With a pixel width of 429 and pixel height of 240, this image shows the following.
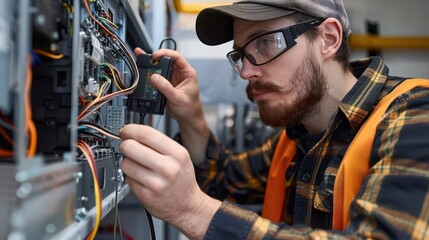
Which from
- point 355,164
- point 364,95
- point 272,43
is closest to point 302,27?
point 272,43

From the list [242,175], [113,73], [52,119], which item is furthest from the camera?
[242,175]

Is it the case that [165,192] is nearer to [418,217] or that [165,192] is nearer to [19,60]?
[19,60]

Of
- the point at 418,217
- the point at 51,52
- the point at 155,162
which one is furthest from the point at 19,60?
the point at 418,217

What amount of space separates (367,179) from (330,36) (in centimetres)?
49

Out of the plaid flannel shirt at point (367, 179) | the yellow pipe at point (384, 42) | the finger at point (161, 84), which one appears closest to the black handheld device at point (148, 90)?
the finger at point (161, 84)

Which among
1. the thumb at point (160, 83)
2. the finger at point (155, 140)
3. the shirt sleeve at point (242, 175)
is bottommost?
the shirt sleeve at point (242, 175)

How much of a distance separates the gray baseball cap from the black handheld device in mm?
206

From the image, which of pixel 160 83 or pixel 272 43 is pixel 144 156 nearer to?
pixel 160 83

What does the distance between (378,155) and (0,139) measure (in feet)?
2.15

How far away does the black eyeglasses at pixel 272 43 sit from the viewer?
941mm

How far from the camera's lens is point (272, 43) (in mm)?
949

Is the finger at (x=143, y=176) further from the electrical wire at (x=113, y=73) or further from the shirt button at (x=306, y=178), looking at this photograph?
the shirt button at (x=306, y=178)

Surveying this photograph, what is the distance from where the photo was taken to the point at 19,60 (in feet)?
1.24

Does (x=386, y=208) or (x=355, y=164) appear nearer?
(x=386, y=208)
